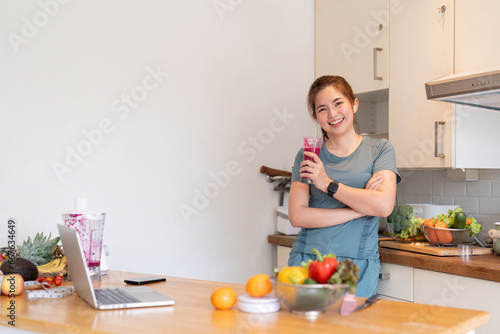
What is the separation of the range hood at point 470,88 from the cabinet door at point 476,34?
9 cm

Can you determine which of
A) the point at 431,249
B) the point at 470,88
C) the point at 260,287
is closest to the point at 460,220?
the point at 431,249

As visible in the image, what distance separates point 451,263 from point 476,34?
43.1 inches

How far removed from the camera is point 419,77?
2.93 metres

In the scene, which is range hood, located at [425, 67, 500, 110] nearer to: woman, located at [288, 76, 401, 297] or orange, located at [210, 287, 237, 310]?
woman, located at [288, 76, 401, 297]

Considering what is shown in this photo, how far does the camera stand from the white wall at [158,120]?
252 cm

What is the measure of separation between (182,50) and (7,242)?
134cm

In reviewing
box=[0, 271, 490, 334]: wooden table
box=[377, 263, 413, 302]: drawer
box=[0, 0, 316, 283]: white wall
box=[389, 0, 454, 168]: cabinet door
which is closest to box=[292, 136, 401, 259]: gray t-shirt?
box=[377, 263, 413, 302]: drawer

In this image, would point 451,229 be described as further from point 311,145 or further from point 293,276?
point 293,276

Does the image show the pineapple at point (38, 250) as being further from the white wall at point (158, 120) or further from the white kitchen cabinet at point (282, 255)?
the white kitchen cabinet at point (282, 255)

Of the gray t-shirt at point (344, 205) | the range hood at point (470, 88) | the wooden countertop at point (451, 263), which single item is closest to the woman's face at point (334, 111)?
the gray t-shirt at point (344, 205)

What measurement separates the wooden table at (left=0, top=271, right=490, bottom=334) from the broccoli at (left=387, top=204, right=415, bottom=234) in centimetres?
134

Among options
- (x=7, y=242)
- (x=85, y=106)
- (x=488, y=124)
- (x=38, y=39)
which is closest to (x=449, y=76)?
(x=488, y=124)

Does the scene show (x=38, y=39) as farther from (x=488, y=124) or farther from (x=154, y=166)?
(x=488, y=124)

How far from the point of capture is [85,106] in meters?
2.68
